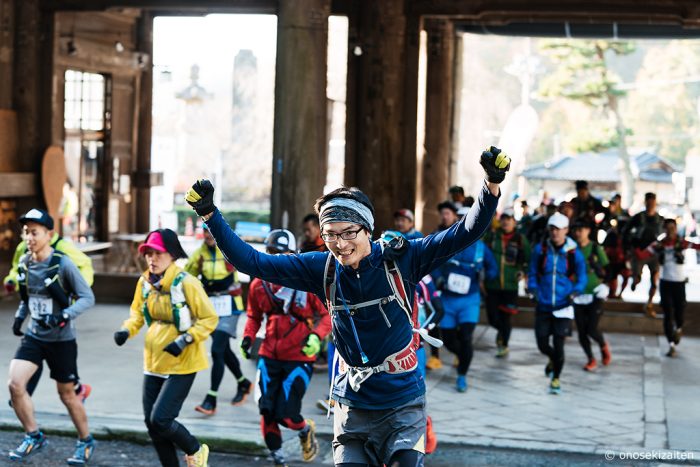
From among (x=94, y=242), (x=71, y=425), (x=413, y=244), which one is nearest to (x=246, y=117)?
(x=94, y=242)

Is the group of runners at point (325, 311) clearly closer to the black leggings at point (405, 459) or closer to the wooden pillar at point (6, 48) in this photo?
the black leggings at point (405, 459)

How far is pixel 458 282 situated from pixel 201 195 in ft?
22.6

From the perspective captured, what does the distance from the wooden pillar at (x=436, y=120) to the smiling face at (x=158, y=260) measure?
13330 mm

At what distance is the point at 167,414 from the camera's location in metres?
7.51

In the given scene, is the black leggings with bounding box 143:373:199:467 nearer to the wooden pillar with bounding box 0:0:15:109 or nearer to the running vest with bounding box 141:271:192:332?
the running vest with bounding box 141:271:192:332

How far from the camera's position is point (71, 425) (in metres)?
9.47

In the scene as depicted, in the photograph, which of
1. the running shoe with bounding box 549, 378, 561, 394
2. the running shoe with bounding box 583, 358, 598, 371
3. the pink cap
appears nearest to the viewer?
the pink cap

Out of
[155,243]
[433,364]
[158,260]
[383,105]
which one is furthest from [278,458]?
[383,105]

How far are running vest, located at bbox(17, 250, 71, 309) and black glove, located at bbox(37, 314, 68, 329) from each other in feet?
0.36

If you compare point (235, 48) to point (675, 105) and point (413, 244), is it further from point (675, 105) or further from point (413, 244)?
Result: point (413, 244)

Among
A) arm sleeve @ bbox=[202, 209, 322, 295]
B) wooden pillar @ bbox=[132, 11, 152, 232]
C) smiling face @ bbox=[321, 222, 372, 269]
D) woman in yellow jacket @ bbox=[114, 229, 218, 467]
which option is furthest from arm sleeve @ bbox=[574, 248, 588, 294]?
wooden pillar @ bbox=[132, 11, 152, 232]

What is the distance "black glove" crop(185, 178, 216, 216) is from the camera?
513 centimetres

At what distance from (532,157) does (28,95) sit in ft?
205

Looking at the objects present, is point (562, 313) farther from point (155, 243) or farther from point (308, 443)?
point (155, 243)
